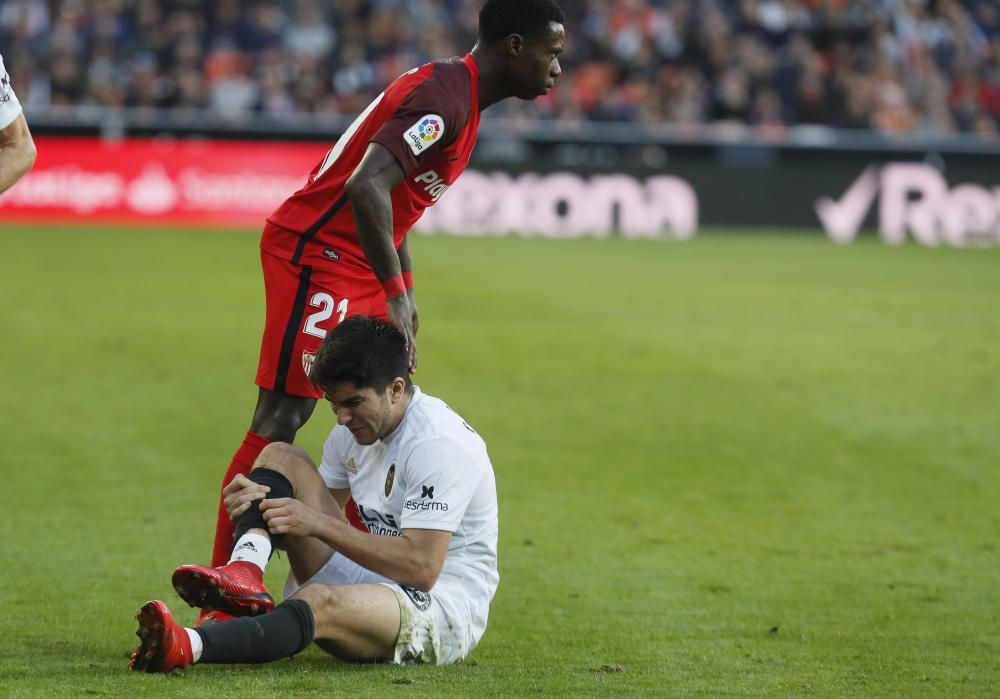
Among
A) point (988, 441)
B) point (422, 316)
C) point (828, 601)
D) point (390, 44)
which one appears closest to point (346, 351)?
point (828, 601)

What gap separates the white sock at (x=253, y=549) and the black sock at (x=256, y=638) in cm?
19

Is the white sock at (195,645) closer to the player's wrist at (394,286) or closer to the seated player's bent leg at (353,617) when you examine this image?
the seated player's bent leg at (353,617)

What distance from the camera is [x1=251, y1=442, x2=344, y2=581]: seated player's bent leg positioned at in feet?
16.2

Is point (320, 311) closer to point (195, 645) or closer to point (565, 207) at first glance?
point (195, 645)

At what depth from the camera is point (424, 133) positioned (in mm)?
5266

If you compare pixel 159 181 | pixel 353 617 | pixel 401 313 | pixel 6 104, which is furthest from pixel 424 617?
pixel 159 181

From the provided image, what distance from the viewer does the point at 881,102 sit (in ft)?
89.4

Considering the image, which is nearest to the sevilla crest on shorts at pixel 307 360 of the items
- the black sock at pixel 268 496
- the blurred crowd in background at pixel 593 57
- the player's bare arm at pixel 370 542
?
the black sock at pixel 268 496

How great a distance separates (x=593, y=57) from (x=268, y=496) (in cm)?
2328

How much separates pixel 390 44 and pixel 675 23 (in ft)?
18.5

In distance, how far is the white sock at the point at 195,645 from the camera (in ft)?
14.6

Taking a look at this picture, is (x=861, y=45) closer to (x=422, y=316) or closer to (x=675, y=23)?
(x=675, y=23)

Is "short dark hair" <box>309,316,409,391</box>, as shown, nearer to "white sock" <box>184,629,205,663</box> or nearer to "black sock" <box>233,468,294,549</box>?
"black sock" <box>233,468,294,549</box>

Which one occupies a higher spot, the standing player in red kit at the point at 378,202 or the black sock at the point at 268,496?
the standing player in red kit at the point at 378,202
